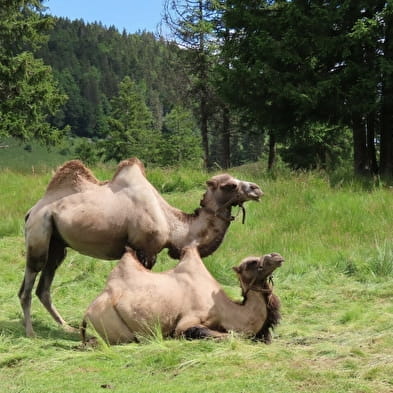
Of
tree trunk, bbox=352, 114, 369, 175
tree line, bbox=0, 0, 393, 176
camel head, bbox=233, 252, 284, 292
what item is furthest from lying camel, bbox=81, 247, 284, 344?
tree trunk, bbox=352, 114, 369, 175

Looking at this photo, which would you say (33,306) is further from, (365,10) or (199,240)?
(365,10)

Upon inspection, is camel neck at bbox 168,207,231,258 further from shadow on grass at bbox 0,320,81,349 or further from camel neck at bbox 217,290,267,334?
shadow on grass at bbox 0,320,81,349

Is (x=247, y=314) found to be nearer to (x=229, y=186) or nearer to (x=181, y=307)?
(x=181, y=307)

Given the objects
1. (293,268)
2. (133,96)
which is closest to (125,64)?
(133,96)

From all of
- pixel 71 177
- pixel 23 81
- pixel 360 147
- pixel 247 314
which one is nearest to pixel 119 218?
pixel 71 177

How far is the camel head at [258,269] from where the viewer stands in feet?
16.5

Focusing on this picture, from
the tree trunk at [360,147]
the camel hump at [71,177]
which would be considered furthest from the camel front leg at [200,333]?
the tree trunk at [360,147]

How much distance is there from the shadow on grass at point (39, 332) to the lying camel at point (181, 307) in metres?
0.66

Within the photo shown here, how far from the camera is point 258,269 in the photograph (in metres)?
5.11

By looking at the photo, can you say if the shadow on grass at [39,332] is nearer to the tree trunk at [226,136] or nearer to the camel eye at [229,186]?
the camel eye at [229,186]

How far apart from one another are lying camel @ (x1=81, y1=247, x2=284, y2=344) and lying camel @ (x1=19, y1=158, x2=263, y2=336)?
585mm

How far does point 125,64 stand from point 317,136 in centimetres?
15121

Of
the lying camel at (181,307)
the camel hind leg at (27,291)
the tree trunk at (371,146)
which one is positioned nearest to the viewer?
the lying camel at (181,307)

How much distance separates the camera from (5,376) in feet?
14.4
